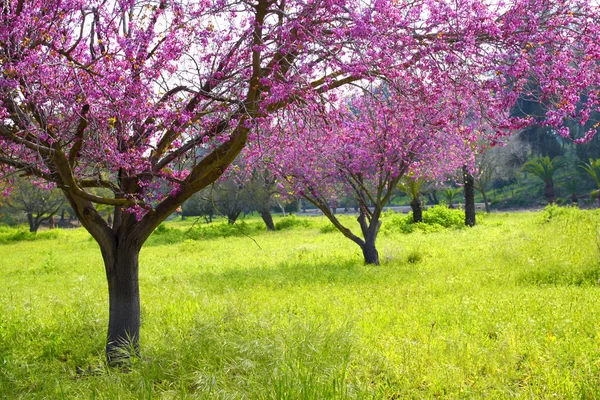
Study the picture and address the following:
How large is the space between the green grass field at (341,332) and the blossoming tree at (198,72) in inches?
42.4

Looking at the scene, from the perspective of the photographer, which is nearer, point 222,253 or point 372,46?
point 372,46

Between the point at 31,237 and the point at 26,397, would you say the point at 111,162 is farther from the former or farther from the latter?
the point at 31,237

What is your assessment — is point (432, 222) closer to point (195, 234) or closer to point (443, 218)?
point (443, 218)

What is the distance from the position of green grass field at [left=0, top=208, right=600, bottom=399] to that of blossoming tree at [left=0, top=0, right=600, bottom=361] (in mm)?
1077

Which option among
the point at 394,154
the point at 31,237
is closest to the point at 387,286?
the point at 394,154

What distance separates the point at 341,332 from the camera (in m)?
5.51

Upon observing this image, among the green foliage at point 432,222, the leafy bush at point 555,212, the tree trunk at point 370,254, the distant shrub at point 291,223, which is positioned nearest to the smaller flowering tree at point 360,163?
the tree trunk at point 370,254

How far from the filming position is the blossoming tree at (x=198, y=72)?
15.3 feet

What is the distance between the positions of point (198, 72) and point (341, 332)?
3139mm

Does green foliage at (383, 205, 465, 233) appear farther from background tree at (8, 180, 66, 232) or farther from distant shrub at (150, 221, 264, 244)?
background tree at (8, 180, 66, 232)

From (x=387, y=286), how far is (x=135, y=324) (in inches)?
196

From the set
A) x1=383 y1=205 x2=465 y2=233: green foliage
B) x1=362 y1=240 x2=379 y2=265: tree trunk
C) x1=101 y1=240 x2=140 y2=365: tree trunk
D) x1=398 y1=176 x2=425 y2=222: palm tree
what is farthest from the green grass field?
x1=398 y1=176 x2=425 y2=222: palm tree

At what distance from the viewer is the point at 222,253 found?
18.7m

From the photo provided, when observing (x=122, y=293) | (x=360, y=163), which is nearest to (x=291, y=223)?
(x=360, y=163)
